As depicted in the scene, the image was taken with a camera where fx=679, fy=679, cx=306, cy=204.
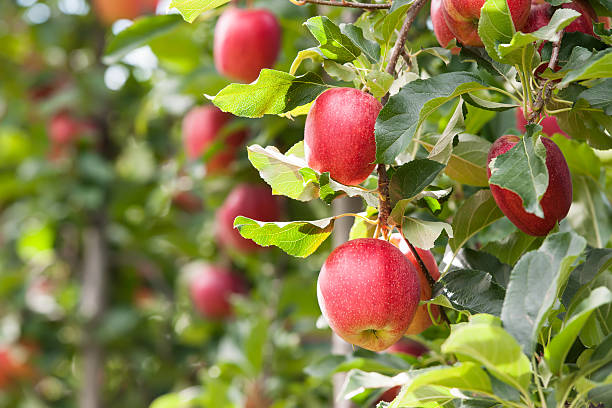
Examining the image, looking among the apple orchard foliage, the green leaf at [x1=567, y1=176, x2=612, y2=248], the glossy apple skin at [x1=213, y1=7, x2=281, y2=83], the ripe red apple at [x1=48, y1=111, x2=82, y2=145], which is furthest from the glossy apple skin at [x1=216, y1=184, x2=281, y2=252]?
the green leaf at [x1=567, y1=176, x2=612, y2=248]

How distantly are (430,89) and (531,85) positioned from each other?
0.08 metres

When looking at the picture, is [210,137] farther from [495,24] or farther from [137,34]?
[495,24]

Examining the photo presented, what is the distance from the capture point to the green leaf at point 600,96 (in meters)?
0.51

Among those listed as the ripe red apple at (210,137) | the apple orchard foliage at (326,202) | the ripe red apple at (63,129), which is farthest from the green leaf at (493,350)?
the ripe red apple at (63,129)

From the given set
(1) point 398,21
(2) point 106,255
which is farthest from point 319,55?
(2) point 106,255

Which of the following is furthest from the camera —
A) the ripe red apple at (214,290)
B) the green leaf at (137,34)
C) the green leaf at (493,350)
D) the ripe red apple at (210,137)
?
the ripe red apple at (214,290)

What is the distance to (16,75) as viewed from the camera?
218 centimetres

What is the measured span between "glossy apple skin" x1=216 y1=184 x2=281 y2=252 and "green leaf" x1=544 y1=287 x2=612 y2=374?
3.50 feet

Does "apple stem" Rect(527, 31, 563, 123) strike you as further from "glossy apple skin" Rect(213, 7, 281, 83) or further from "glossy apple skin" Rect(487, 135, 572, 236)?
"glossy apple skin" Rect(213, 7, 281, 83)

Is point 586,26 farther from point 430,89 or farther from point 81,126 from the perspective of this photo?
point 81,126

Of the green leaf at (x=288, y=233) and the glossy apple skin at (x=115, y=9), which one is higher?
the green leaf at (x=288, y=233)

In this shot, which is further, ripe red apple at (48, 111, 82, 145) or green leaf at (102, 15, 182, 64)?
ripe red apple at (48, 111, 82, 145)

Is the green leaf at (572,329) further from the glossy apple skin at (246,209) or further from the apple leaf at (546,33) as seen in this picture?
the glossy apple skin at (246,209)

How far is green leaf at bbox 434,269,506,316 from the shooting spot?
51 centimetres
